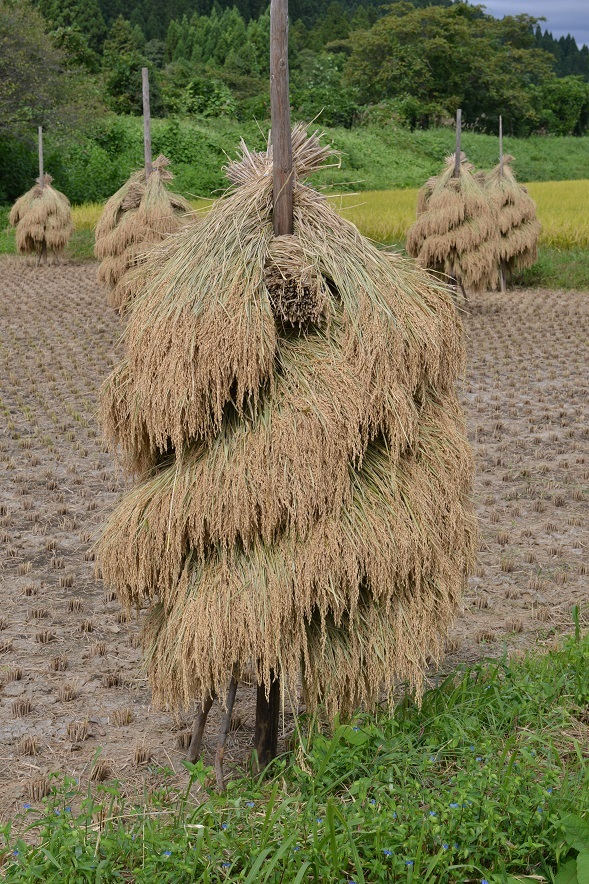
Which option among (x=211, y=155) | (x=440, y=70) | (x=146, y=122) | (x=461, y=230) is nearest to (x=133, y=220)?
(x=146, y=122)

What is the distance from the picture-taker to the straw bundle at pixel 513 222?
15.1 metres

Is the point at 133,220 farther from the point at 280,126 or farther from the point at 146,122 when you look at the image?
the point at 280,126

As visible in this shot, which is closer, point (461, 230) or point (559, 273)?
point (461, 230)

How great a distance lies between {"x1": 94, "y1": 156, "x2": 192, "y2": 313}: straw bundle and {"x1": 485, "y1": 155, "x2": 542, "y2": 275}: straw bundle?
17.3 feet

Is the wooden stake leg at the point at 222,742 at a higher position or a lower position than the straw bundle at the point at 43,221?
lower

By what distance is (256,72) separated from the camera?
143 ft

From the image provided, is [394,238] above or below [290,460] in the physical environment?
above

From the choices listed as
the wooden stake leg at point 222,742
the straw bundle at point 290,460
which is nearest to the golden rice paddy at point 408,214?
the straw bundle at point 290,460

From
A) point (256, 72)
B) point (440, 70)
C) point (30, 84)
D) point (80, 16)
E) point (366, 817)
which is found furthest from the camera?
point (440, 70)

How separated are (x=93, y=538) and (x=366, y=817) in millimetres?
3425

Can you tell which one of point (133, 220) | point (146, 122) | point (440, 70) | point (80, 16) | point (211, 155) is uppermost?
point (80, 16)

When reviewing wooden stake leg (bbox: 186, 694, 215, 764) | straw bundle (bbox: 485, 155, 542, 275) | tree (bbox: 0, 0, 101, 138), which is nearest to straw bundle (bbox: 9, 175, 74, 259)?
tree (bbox: 0, 0, 101, 138)

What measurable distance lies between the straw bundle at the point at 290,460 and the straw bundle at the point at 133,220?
9145mm

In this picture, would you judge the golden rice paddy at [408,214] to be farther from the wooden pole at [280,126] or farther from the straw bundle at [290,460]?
the straw bundle at [290,460]
